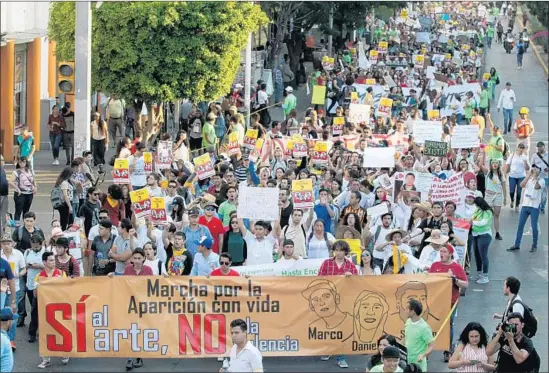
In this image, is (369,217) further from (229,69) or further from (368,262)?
(229,69)

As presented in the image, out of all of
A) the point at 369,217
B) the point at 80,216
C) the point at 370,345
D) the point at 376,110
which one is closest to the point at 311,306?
the point at 370,345

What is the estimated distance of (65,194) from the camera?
21.2m

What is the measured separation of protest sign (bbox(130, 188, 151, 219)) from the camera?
18328 millimetres

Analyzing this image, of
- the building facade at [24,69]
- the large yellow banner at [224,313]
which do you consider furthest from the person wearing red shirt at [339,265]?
the building facade at [24,69]

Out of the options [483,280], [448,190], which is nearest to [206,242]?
[483,280]

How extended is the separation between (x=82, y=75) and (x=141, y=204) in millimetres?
7424

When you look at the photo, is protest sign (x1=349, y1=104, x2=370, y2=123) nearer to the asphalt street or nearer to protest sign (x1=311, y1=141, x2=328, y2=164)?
the asphalt street

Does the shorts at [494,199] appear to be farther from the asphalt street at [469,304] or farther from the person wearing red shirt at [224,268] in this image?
the person wearing red shirt at [224,268]

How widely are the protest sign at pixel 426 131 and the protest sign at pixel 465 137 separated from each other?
3.73ft

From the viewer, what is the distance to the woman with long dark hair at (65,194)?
21.2 meters

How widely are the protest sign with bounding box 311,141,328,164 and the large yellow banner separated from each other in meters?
9.73

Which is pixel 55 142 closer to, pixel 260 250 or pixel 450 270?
pixel 260 250

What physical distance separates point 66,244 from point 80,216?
3.40 metres

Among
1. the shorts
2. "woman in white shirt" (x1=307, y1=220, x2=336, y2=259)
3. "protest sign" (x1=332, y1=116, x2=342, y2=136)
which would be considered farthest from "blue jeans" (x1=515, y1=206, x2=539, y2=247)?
"protest sign" (x1=332, y1=116, x2=342, y2=136)
